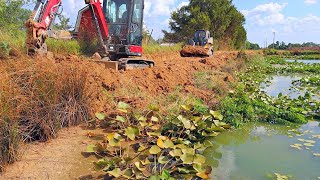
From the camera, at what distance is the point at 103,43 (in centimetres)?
926

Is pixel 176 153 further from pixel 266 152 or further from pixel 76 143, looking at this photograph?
pixel 266 152

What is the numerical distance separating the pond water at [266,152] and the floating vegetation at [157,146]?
0.97 feet

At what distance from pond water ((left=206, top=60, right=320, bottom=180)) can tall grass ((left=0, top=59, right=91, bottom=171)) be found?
2311mm

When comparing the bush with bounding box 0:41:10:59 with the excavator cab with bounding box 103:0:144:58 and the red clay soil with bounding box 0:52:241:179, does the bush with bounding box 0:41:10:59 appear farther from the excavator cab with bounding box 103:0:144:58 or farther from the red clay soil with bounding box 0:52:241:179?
Answer: the excavator cab with bounding box 103:0:144:58

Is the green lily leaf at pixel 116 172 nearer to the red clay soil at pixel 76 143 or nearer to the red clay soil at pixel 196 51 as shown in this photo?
the red clay soil at pixel 76 143

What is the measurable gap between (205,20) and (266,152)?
31.9m

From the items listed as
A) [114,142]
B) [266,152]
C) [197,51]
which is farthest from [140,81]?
[197,51]

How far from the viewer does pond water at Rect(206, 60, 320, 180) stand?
4055mm

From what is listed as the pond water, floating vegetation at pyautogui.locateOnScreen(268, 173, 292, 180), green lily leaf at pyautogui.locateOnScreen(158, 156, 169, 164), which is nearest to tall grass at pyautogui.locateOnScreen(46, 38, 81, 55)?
the pond water

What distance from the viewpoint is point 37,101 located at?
442cm

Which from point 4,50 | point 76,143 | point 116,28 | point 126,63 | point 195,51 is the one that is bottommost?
point 76,143

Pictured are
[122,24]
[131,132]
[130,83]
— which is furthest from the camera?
[122,24]

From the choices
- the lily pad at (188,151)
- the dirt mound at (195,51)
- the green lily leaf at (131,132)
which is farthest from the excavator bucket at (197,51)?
the lily pad at (188,151)

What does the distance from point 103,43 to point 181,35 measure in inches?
1142
